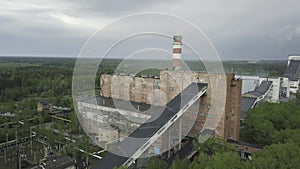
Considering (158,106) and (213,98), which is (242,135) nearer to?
(213,98)

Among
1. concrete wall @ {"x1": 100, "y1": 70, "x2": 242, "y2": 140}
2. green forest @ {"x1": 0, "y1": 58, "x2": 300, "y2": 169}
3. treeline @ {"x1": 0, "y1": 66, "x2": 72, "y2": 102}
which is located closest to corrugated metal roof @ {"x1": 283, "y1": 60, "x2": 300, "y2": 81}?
green forest @ {"x1": 0, "y1": 58, "x2": 300, "y2": 169}

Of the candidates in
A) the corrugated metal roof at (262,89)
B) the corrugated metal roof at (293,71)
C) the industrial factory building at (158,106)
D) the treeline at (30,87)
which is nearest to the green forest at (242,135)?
the treeline at (30,87)

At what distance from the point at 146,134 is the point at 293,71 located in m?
32.2

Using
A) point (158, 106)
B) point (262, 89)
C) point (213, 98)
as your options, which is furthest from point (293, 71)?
point (213, 98)

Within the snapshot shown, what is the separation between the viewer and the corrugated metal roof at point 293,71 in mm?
32406

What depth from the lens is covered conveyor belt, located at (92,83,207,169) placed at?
28.6 feet

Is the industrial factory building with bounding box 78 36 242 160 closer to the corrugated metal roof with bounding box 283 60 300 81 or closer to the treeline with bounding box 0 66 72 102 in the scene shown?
the treeline with bounding box 0 66 72 102

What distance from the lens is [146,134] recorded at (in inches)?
389

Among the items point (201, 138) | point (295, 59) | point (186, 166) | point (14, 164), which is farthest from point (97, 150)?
point (295, 59)

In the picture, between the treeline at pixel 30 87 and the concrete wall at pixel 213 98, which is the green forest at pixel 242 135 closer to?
the treeline at pixel 30 87

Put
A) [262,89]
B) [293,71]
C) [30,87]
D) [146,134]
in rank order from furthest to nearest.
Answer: [293,71]
[30,87]
[262,89]
[146,134]

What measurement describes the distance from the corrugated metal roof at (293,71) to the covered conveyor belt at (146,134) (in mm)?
24492

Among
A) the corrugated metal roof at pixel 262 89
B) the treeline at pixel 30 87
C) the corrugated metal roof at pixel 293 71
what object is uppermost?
the corrugated metal roof at pixel 293 71

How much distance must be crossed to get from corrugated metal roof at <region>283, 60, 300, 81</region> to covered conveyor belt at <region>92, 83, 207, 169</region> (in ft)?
80.4
